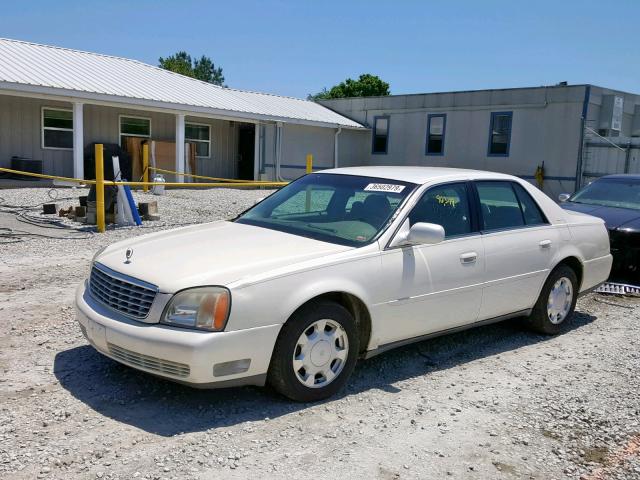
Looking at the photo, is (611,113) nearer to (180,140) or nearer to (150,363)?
(180,140)

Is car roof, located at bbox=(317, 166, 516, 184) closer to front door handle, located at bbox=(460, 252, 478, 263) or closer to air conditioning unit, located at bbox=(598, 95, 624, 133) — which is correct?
front door handle, located at bbox=(460, 252, 478, 263)

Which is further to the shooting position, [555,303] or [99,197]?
[99,197]

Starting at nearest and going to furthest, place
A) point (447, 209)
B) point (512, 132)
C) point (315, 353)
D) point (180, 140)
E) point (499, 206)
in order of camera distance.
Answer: point (315, 353) < point (447, 209) < point (499, 206) < point (180, 140) < point (512, 132)

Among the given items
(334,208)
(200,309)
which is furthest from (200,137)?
(200,309)

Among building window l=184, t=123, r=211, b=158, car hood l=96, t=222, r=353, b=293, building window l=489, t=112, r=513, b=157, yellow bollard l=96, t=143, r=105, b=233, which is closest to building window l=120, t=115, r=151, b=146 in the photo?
building window l=184, t=123, r=211, b=158

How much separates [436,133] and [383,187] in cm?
2097

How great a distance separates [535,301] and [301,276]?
2.75m

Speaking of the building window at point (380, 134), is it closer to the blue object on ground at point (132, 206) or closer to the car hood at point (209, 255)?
the blue object on ground at point (132, 206)

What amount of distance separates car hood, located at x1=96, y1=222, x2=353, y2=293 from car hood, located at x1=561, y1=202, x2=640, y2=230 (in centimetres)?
530

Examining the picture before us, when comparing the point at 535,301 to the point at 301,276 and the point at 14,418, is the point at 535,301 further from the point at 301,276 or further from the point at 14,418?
the point at 14,418

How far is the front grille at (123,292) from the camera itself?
377 cm

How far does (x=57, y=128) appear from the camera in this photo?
18.9m

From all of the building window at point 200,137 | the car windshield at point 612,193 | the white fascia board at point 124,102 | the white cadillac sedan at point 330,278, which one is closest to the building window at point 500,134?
the white fascia board at point 124,102

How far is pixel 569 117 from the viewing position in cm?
2105
